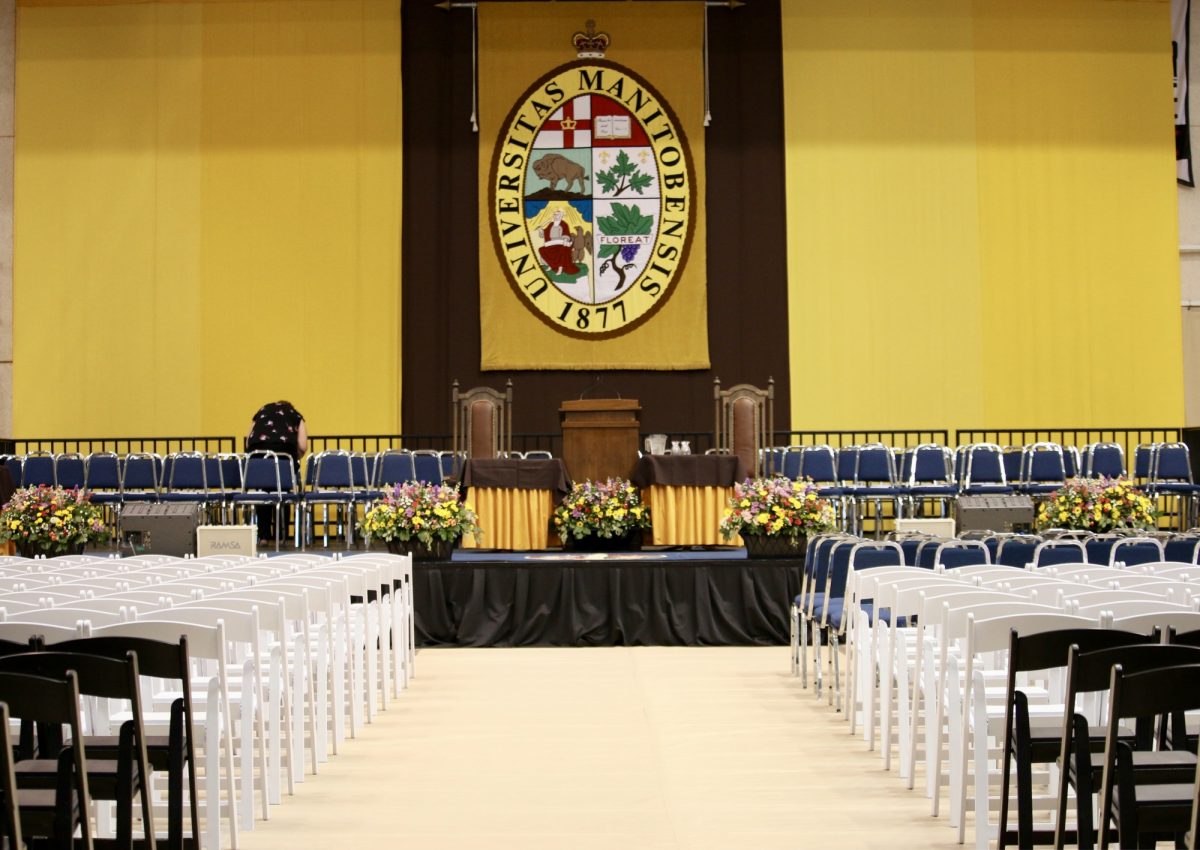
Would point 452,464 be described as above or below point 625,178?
below

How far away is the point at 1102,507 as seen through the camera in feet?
34.1

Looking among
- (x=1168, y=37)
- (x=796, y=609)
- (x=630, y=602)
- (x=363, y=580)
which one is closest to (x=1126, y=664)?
(x=363, y=580)

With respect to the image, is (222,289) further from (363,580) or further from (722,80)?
(363,580)

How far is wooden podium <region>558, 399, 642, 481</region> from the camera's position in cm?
1130

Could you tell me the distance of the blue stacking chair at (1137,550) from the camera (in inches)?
324

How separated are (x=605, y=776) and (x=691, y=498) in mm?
5638

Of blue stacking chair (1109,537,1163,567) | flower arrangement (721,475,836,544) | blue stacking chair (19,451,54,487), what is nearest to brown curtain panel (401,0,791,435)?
blue stacking chair (19,451,54,487)

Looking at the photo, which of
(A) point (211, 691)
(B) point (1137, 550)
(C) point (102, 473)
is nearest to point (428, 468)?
(C) point (102, 473)

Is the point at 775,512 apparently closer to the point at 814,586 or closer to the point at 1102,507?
the point at 814,586

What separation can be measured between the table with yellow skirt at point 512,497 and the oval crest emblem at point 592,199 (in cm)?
546

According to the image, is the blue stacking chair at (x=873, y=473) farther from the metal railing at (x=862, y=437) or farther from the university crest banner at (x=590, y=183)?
the university crest banner at (x=590, y=183)

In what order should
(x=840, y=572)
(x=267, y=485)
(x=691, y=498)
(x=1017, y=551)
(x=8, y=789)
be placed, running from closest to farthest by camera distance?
(x=8, y=789)
(x=840, y=572)
(x=1017, y=551)
(x=691, y=498)
(x=267, y=485)

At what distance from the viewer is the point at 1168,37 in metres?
16.7


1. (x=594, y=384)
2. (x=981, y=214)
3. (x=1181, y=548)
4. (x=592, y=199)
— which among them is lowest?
(x=1181, y=548)
